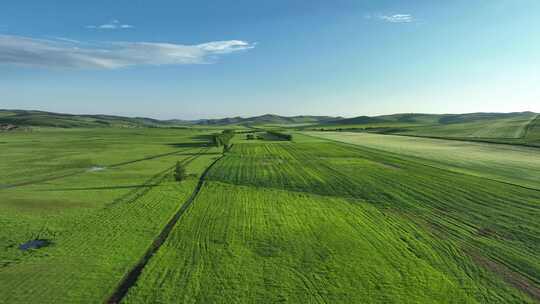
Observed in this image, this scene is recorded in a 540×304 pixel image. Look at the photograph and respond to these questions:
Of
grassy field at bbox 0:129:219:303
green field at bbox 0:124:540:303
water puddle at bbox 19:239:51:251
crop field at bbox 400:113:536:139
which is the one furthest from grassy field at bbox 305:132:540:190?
water puddle at bbox 19:239:51:251

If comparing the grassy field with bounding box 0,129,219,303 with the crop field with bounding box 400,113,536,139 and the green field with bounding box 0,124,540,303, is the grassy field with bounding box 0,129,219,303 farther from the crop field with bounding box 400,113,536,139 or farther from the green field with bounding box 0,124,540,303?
the crop field with bounding box 400,113,536,139

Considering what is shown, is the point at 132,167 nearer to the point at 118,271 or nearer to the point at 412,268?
the point at 118,271

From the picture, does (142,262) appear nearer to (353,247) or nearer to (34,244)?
(34,244)

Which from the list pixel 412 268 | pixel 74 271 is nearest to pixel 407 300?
pixel 412 268

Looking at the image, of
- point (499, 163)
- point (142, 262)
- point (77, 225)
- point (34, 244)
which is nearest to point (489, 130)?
point (499, 163)

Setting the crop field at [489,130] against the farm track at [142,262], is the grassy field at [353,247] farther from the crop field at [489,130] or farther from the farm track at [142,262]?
the crop field at [489,130]
